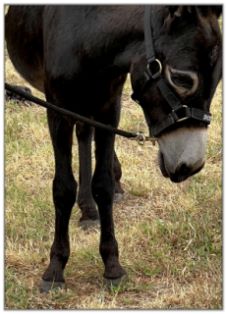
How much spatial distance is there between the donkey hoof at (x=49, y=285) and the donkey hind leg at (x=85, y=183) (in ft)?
2.83

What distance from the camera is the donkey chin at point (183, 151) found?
2.90 metres

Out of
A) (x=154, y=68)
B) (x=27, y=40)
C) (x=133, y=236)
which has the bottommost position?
(x=133, y=236)

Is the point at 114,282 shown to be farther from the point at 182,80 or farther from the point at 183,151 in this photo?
the point at 182,80

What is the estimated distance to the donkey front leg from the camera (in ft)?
12.1

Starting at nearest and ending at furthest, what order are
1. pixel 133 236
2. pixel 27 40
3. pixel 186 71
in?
pixel 186 71
pixel 27 40
pixel 133 236

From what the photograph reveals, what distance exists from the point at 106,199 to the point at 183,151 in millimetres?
925

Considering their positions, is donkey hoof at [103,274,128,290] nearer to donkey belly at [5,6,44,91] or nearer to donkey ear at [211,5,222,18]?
donkey belly at [5,6,44,91]

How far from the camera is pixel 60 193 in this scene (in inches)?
142

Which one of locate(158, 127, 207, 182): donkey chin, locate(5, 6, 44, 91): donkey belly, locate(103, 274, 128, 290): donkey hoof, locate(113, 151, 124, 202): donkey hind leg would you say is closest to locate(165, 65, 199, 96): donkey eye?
locate(158, 127, 207, 182): donkey chin

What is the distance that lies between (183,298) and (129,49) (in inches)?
52.8

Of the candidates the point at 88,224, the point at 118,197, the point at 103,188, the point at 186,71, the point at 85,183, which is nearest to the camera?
the point at 186,71

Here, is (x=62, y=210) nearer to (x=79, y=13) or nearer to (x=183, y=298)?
(x=183, y=298)

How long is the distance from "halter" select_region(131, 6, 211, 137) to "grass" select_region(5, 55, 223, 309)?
3.52 ft

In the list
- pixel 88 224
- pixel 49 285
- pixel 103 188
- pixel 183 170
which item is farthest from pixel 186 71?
pixel 88 224
